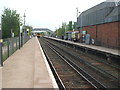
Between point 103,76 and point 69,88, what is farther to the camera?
point 103,76

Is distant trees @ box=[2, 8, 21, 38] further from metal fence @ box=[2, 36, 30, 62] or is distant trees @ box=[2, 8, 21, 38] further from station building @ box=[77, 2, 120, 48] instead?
metal fence @ box=[2, 36, 30, 62]

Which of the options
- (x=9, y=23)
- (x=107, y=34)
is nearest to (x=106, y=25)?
(x=107, y=34)

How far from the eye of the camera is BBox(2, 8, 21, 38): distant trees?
3925 centimetres

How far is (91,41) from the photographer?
39.0m

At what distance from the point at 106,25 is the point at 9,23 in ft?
62.8

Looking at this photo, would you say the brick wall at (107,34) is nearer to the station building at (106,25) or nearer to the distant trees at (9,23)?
the station building at (106,25)

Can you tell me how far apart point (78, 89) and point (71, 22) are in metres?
88.5

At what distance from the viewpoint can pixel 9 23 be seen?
131 feet

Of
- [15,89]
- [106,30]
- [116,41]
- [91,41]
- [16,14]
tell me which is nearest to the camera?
[15,89]

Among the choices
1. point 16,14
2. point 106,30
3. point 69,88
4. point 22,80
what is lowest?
point 69,88

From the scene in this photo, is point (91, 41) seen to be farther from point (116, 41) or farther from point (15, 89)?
point (15, 89)

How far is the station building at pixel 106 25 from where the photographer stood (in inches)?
1118

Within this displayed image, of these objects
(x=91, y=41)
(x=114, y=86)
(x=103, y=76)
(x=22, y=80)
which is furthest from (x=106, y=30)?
(x=22, y=80)

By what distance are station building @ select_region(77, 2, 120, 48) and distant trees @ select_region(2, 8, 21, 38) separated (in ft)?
48.8
